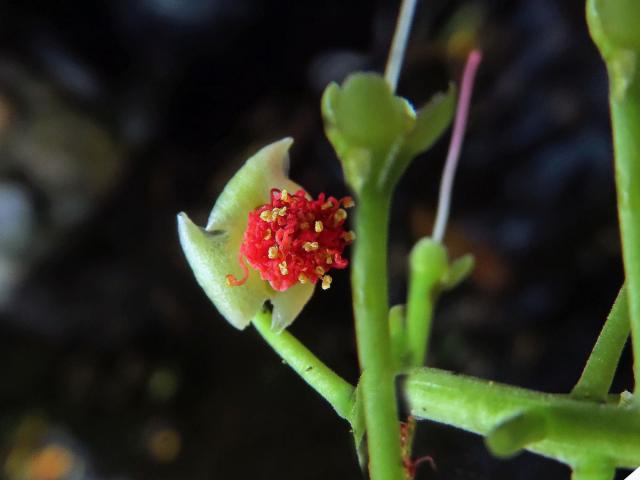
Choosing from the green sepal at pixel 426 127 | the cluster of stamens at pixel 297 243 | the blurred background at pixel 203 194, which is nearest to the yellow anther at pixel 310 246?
the cluster of stamens at pixel 297 243

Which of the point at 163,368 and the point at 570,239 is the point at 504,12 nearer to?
the point at 570,239

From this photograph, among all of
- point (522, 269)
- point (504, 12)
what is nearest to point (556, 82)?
point (504, 12)

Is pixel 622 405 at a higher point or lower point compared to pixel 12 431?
lower

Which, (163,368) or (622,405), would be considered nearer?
(622,405)

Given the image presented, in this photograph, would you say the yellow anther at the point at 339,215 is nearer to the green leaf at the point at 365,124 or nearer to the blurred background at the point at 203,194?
the green leaf at the point at 365,124

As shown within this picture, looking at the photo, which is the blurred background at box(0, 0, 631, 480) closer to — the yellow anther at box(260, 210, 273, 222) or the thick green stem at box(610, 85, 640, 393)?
the yellow anther at box(260, 210, 273, 222)

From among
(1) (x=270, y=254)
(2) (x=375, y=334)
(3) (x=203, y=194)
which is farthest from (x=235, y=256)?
(3) (x=203, y=194)
